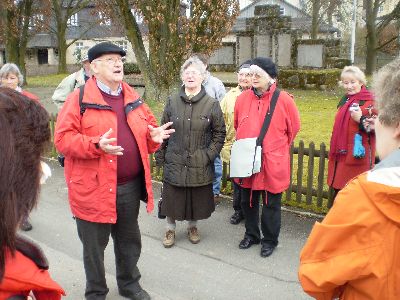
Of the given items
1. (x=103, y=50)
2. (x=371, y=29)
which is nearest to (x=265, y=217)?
(x=103, y=50)

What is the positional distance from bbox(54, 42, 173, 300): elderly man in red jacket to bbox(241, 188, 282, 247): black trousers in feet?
4.44

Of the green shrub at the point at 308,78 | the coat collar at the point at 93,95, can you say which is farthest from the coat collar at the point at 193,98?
the green shrub at the point at 308,78

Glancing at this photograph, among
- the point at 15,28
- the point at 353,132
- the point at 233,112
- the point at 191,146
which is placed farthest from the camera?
the point at 15,28

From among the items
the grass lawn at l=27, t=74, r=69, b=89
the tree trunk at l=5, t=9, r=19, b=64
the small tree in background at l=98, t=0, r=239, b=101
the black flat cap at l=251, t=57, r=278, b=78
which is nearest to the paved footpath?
the black flat cap at l=251, t=57, r=278, b=78

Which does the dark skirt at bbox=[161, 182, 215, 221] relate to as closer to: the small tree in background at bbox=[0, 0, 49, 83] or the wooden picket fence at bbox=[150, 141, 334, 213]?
the wooden picket fence at bbox=[150, 141, 334, 213]

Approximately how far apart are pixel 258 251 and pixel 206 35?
7.74m

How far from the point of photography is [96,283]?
3629mm

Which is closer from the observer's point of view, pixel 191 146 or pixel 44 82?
pixel 191 146

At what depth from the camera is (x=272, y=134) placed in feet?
14.6

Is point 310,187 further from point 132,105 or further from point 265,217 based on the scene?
point 132,105

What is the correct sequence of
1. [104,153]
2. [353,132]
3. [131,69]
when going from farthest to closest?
[131,69] → [353,132] → [104,153]

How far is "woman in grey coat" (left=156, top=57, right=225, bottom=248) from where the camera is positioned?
15.0 ft

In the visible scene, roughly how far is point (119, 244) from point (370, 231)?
8.64ft

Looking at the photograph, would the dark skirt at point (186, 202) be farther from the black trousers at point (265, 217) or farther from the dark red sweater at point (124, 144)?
the dark red sweater at point (124, 144)
